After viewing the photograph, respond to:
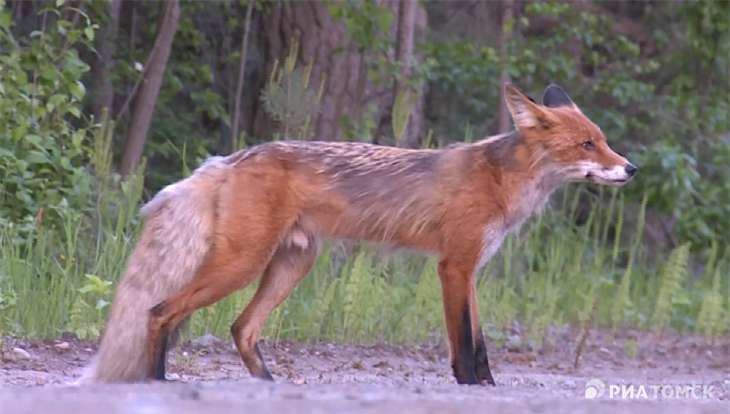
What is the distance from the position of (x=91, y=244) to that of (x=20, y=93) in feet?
5.28

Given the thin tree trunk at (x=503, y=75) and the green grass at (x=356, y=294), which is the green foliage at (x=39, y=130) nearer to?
the green grass at (x=356, y=294)

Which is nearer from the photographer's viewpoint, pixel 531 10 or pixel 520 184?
pixel 520 184

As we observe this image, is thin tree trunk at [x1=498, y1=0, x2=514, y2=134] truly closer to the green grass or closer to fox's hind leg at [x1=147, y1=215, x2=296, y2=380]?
the green grass

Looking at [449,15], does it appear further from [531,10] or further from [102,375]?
[102,375]

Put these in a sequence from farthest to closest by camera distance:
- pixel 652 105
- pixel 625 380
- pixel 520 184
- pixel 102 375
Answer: pixel 652 105 → pixel 625 380 → pixel 520 184 → pixel 102 375

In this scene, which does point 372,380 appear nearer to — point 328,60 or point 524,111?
point 524,111

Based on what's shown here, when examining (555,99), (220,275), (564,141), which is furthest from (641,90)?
(220,275)

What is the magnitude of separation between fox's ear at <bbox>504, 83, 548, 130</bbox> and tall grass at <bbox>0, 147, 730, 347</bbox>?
116 centimetres

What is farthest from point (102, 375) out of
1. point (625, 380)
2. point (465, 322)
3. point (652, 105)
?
point (652, 105)

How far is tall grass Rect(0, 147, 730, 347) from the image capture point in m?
7.20

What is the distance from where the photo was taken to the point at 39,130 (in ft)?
29.0

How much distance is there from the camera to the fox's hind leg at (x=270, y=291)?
20.1ft

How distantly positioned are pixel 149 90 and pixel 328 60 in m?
1.82

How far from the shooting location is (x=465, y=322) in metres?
5.82
